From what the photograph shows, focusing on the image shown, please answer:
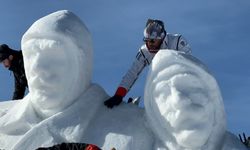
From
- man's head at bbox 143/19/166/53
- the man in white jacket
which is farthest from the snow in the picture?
man's head at bbox 143/19/166/53

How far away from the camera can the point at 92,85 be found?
7.29 meters

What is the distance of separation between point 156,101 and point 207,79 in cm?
51

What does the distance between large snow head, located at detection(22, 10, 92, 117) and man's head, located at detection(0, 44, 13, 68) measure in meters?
0.93

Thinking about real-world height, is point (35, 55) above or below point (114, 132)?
above

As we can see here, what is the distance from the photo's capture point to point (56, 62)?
6.98 m

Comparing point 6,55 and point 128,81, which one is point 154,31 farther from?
point 6,55

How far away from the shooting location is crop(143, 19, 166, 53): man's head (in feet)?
23.6

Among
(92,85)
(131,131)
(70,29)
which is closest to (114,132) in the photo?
(131,131)

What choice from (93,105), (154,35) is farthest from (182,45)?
(93,105)

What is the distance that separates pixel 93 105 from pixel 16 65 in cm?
142

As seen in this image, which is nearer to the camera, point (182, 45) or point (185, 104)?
point (185, 104)

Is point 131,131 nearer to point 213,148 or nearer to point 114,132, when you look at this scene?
point 114,132

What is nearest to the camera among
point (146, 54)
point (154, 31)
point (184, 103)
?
point (184, 103)

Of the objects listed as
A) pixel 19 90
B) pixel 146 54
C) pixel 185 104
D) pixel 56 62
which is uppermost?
pixel 56 62
